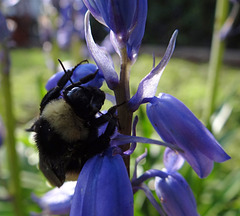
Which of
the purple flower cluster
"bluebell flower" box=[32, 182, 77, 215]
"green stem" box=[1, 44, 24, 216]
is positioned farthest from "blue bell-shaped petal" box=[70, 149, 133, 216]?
"green stem" box=[1, 44, 24, 216]

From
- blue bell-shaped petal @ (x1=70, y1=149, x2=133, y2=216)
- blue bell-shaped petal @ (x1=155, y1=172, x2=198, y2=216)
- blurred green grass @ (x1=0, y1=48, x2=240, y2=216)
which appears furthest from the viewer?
blurred green grass @ (x1=0, y1=48, x2=240, y2=216)

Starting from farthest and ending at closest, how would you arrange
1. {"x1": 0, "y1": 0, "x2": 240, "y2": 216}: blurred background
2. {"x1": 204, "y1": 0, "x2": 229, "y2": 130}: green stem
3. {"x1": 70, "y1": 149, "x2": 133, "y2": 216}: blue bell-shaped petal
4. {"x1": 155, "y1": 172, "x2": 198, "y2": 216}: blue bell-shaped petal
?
1. {"x1": 204, "y1": 0, "x2": 229, "y2": 130}: green stem
2. {"x1": 0, "y1": 0, "x2": 240, "y2": 216}: blurred background
3. {"x1": 155, "y1": 172, "x2": 198, "y2": 216}: blue bell-shaped petal
4. {"x1": 70, "y1": 149, "x2": 133, "y2": 216}: blue bell-shaped petal

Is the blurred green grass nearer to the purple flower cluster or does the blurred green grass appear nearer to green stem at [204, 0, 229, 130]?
green stem at [204, 0, 229, 130]

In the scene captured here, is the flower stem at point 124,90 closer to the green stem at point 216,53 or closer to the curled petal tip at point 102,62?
the curled petal tip at point 102,62

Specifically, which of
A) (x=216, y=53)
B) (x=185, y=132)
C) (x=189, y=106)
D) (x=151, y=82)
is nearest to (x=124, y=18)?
(x=151, y=82)

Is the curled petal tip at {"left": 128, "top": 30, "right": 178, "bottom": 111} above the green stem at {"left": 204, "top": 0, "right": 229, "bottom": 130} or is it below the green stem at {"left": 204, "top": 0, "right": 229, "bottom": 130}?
above

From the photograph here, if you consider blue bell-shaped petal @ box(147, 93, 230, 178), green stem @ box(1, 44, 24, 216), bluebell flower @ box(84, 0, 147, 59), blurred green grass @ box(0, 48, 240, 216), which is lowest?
blurred green grass @ box(0, 48, 240, 216)

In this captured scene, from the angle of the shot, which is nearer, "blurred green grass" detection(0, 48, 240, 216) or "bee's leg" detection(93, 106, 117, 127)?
"bee's leg" detection(93, 106, 117, 127)
